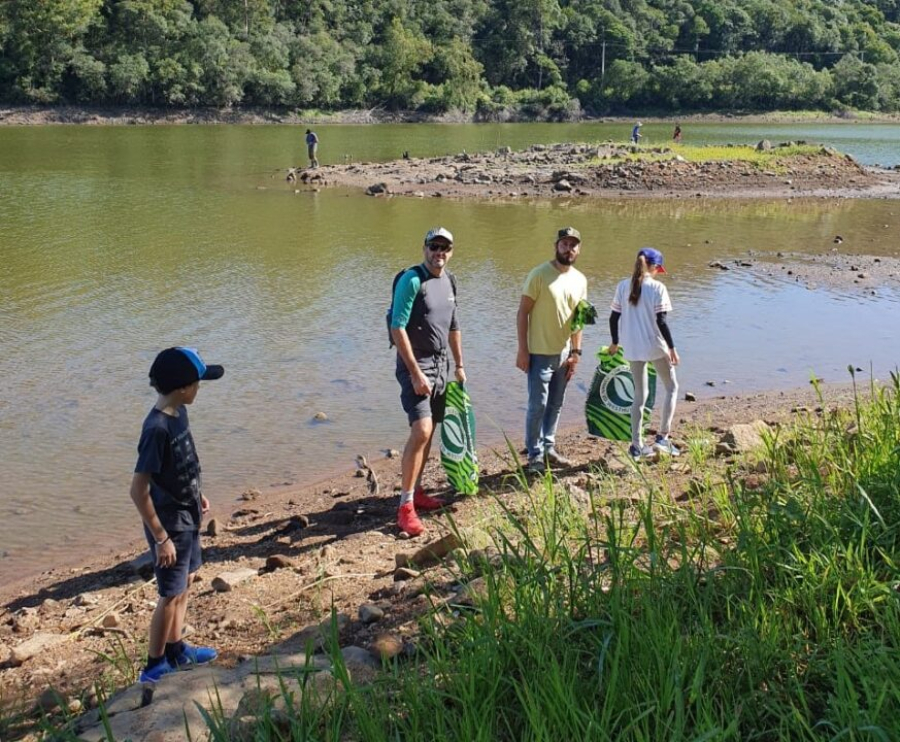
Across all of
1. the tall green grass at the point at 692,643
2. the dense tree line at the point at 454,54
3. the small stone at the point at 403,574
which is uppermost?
the dense tree line at the point at 454,54

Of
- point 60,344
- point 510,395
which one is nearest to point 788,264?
point 510,395

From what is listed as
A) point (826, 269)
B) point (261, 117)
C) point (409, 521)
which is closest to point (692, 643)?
point (409, 521)

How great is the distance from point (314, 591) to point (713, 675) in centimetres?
278

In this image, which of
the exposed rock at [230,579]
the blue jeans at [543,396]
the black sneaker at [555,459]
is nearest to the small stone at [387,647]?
the exposed rock at [230,579]

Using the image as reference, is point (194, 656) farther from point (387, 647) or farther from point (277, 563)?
point (277, 563)

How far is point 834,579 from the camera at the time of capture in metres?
3.73

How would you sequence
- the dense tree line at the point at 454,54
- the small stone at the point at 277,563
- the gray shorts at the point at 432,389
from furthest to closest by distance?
the dense tree line at the point at 454,54
the gray shorts at the point at 432,389
the small stone at the point at 277,563

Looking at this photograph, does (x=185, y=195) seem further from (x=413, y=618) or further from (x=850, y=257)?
(x=413, y=618)

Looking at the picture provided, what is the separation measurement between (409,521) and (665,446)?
93.1 inches

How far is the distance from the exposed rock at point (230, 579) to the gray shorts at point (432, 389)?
142 cm

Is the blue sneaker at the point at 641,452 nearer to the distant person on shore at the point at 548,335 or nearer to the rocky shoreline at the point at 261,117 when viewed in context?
→ the distant person on shore at the point at 548,335

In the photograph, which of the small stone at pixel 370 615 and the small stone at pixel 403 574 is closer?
the small stone at pixel 370 615

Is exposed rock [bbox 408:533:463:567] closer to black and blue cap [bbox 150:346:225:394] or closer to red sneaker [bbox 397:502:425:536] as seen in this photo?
red sneaker [bbox 397:502:425:536]

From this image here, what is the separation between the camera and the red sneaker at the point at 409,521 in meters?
6.43
